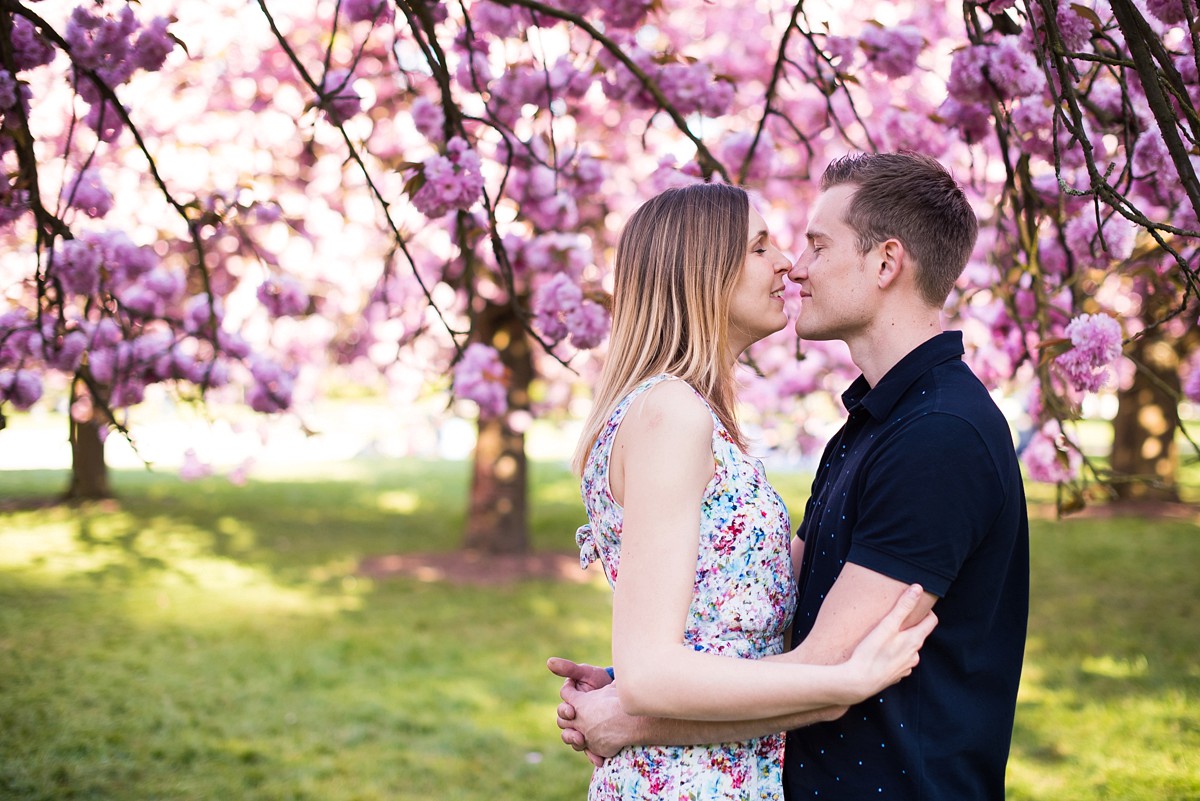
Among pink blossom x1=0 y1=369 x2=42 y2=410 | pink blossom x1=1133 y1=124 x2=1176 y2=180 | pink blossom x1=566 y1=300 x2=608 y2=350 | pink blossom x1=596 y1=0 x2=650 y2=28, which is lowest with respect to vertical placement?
pink blossom x1=0 y1=369 x2=42 y2=410

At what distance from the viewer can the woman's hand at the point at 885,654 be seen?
1.48 meters

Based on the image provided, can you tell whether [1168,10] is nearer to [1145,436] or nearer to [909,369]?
[909,369]

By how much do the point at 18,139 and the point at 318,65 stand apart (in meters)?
5.62

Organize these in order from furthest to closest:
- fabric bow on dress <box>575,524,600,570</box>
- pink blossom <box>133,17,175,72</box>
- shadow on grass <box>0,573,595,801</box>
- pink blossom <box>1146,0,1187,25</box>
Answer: shadow on grass <box>0,573,595,801</box>
pink blossom <box>133,17,175,72</box>
pink blossom <box>1146,0,1187,25</box>
fabric bow on dress <box>575,524,600,570</box>

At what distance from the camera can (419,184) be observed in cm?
276

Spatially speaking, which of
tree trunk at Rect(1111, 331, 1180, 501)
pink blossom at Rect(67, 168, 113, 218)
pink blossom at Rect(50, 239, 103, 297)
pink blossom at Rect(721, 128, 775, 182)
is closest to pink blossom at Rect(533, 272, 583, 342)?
pink blossom at Rect(721, 128, 775, 182)

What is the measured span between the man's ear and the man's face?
0.6 inches

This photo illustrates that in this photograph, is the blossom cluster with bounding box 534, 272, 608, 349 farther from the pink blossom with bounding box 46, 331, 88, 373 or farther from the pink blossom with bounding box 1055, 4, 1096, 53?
the pink blossom with bounding box 46, 331, 88, 373

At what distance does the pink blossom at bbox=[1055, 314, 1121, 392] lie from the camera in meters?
2.45

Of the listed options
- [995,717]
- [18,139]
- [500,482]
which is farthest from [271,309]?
[500,482]

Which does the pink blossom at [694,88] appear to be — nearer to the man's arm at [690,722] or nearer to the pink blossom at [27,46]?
the pink blossom at [27,46]

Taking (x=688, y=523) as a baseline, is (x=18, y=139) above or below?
above

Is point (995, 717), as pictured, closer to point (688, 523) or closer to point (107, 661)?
point (688, 523)

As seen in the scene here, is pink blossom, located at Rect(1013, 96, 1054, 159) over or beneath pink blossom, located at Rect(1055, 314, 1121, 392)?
over
